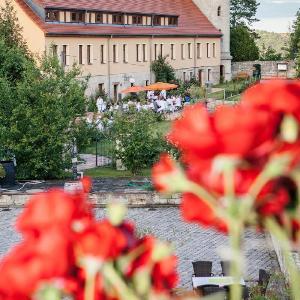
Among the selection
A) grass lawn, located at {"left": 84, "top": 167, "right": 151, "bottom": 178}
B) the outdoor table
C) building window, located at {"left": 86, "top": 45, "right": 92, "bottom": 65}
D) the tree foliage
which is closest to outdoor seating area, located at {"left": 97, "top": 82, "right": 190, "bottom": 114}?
building window, located at {"left": 86, "top": 45, "right": 92, "bottom": 65}

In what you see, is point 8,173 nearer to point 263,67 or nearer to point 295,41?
point 263,67

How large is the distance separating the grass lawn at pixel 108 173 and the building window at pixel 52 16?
21648 millimetres

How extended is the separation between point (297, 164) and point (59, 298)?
45 centimetres

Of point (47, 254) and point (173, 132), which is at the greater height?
point (173, 132)

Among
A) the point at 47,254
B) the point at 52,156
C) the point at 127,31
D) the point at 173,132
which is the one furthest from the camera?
the point at 127,31

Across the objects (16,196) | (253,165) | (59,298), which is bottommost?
(16,196)

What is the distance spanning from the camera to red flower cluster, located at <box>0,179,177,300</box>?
1363 mm

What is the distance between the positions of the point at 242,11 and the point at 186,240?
252 ft

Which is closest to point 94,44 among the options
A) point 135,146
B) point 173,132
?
point 135,146

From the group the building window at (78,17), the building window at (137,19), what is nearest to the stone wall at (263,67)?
the building window at (137,19)

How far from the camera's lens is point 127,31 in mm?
55594

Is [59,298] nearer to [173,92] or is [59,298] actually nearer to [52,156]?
[52,156]

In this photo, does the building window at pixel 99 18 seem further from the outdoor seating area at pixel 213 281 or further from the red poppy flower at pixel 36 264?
the red poppy flower at pixel 36 264

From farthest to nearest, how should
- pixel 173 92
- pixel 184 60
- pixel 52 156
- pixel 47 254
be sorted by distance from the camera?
pixel 184 60, pixel 173 92, pixel 52 156, pixel 47 254
